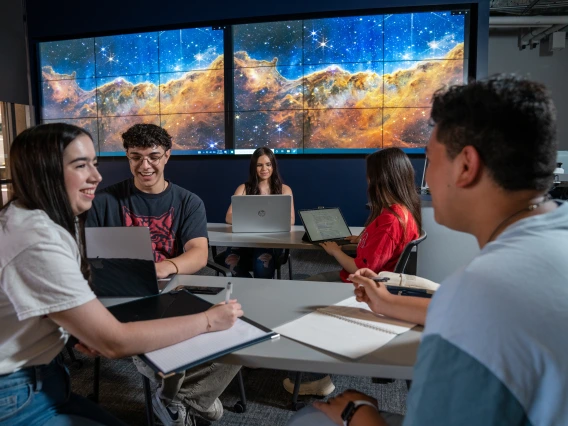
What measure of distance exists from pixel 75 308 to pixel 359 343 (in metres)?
0.69

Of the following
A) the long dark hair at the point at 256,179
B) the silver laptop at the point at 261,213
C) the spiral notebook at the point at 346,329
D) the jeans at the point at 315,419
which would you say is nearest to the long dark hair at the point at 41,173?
the spiral notebook at the point at 346,329

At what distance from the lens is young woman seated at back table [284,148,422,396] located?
7.20 feet

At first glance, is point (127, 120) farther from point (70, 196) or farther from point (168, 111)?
point (70, 196)

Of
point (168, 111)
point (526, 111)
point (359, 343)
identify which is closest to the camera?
point (526, 111)

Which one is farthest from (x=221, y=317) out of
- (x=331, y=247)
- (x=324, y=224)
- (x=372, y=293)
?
(x=324, y=224)

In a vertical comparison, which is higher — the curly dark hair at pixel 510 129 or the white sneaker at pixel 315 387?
the curly dark hair at pixel 510 129

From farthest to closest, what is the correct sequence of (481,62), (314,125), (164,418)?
(314,125) → (481,62) → (164,418)

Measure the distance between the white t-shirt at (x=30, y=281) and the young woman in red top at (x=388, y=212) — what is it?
4.82 feet

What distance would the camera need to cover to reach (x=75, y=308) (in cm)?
101

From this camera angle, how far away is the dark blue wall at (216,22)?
213 inches

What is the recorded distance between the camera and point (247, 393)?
238 centimetres

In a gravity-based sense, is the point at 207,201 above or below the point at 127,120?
below

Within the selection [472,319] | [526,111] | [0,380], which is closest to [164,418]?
[0,380]

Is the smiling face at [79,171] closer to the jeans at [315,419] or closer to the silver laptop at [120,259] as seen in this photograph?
the silver laptop at [120,259]
